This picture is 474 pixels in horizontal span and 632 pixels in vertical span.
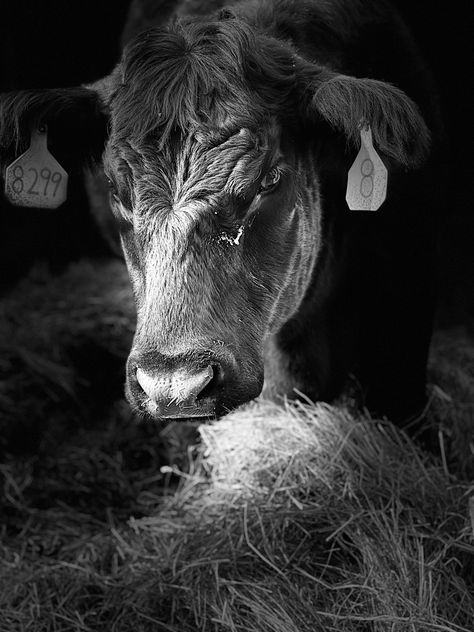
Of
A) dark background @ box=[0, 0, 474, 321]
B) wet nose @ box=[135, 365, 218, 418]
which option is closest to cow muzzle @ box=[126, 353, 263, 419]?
wet nose @ box=[135, 365, 218, 418]

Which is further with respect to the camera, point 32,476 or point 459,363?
point 459,363

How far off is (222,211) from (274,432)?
1251mm

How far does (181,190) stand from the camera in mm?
2697

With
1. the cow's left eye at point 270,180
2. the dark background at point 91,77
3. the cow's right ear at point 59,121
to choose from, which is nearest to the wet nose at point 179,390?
the cow's left eye at point 270,180

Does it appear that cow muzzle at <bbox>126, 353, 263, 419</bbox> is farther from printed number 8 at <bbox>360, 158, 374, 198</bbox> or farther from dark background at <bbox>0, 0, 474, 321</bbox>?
dark background at <bbox>0, 0, 474, 321</bbox>

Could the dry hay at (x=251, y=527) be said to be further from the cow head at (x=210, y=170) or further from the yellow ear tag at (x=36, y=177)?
the yellow ear tag at (x=36, y=177)

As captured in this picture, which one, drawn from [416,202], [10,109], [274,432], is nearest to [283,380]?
[274,432]

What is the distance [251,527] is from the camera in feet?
10.4

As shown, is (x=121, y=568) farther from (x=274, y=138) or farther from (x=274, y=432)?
(x=274, y=138)

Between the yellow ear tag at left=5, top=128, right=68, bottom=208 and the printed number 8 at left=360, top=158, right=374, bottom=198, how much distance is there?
42.3 inches

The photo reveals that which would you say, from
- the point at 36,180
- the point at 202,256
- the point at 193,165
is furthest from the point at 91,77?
the point at 202,256

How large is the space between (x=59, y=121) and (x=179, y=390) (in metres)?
1.20

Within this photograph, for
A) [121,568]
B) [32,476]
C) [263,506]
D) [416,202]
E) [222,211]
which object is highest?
[222,211]

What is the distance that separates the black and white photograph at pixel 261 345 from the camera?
2695 millimetres
